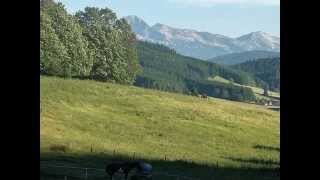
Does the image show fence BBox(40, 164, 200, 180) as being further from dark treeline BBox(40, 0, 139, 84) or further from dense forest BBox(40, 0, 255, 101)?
dark treeline BBox(40, 0, 139, 84)

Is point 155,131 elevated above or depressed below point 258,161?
above

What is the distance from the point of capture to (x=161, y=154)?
165ft

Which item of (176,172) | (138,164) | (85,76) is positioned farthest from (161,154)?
(85,76)

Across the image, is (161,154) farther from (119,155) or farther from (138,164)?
(138,164)

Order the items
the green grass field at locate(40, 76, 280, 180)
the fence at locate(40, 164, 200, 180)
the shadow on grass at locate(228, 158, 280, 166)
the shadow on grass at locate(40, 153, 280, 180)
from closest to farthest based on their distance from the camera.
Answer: the fence at locate(40, 164, 200, 180)
the shadow on grass at locate(40, 153, 280, 180)
the green grass field at locate(40, 76, 280, 180)
the shadow on grass at locate(228, 158, 280, 166)

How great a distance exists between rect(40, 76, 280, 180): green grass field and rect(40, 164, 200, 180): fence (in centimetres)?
296

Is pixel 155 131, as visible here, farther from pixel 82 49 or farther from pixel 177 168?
pixel 82 49

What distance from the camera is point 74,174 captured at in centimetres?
3106

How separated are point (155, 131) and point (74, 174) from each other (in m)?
31.3

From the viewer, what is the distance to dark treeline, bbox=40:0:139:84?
76.9m

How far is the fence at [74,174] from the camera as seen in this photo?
29.6 meters

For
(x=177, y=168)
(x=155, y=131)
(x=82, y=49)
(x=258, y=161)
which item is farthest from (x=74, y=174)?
(x=82, y=49)

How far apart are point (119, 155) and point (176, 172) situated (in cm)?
1121

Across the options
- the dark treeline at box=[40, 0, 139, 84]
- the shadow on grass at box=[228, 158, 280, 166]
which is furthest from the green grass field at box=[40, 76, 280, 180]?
the dark treeline at box=[40, 0, 139, 84]
